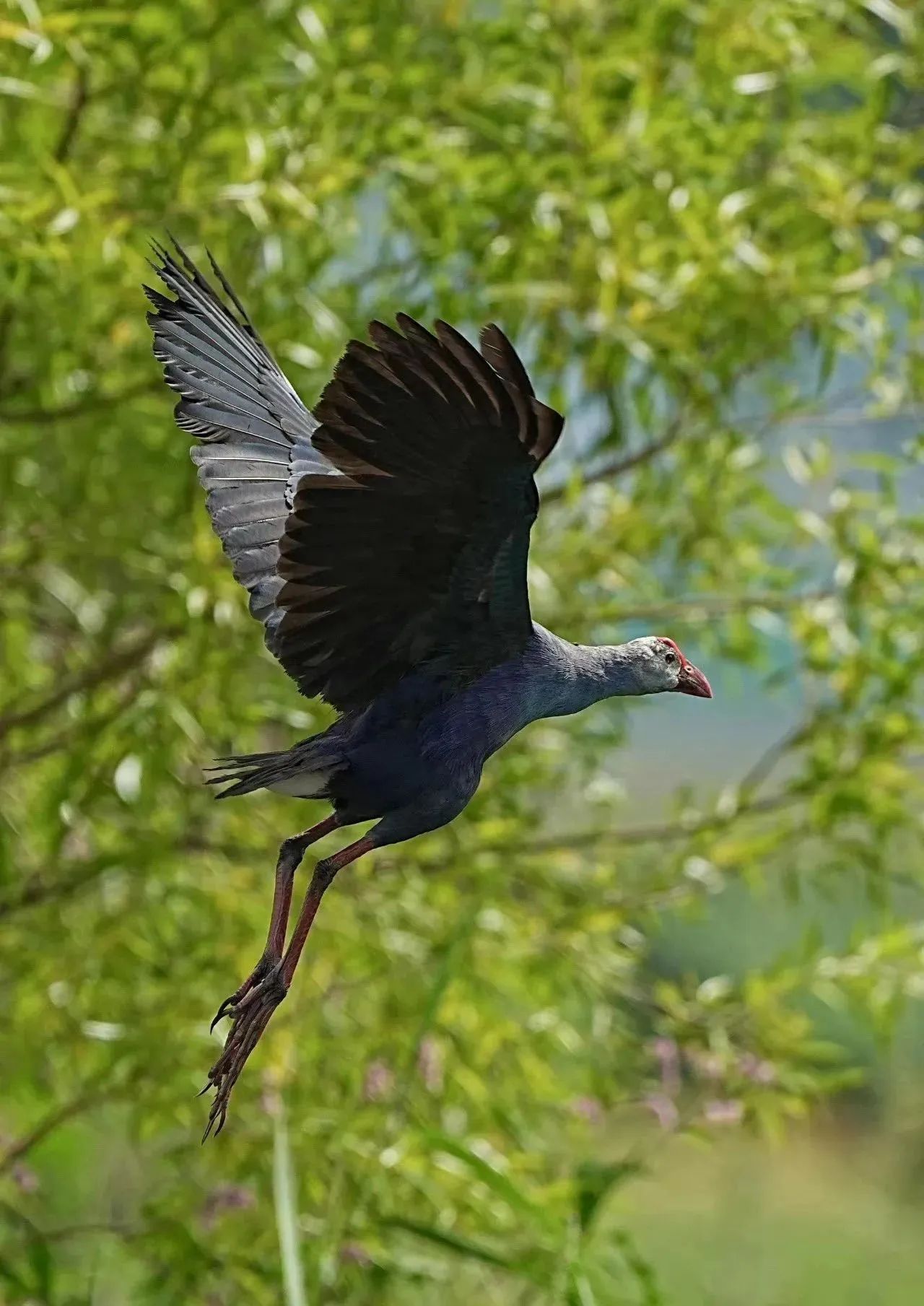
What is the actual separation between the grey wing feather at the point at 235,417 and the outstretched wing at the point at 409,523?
23 millimetres

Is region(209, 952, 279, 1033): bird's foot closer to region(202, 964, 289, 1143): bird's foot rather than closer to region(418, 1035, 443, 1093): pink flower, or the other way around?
region(202, 964, 289, 1143): bird's foot

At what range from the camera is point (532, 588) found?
190cm

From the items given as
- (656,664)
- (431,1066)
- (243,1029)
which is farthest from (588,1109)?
(243,1029)

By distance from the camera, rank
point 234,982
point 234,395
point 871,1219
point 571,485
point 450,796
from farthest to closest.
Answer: point 871,1219, point 234,982, point 571,485, point 234,395, point 450,796

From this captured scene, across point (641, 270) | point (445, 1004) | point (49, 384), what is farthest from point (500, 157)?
point (445, 1004)

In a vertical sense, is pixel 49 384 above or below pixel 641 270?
below

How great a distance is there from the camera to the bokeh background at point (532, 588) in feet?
5.77

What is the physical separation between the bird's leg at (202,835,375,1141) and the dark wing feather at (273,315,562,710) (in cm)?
9

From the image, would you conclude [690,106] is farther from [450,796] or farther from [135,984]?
[450,796]

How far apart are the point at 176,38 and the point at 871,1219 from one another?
4050mm

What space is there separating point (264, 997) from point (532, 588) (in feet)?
4.09

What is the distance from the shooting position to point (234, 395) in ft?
3.30

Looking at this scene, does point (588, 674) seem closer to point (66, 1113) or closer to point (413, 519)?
point (413, 519)

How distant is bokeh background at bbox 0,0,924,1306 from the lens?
176 cm
